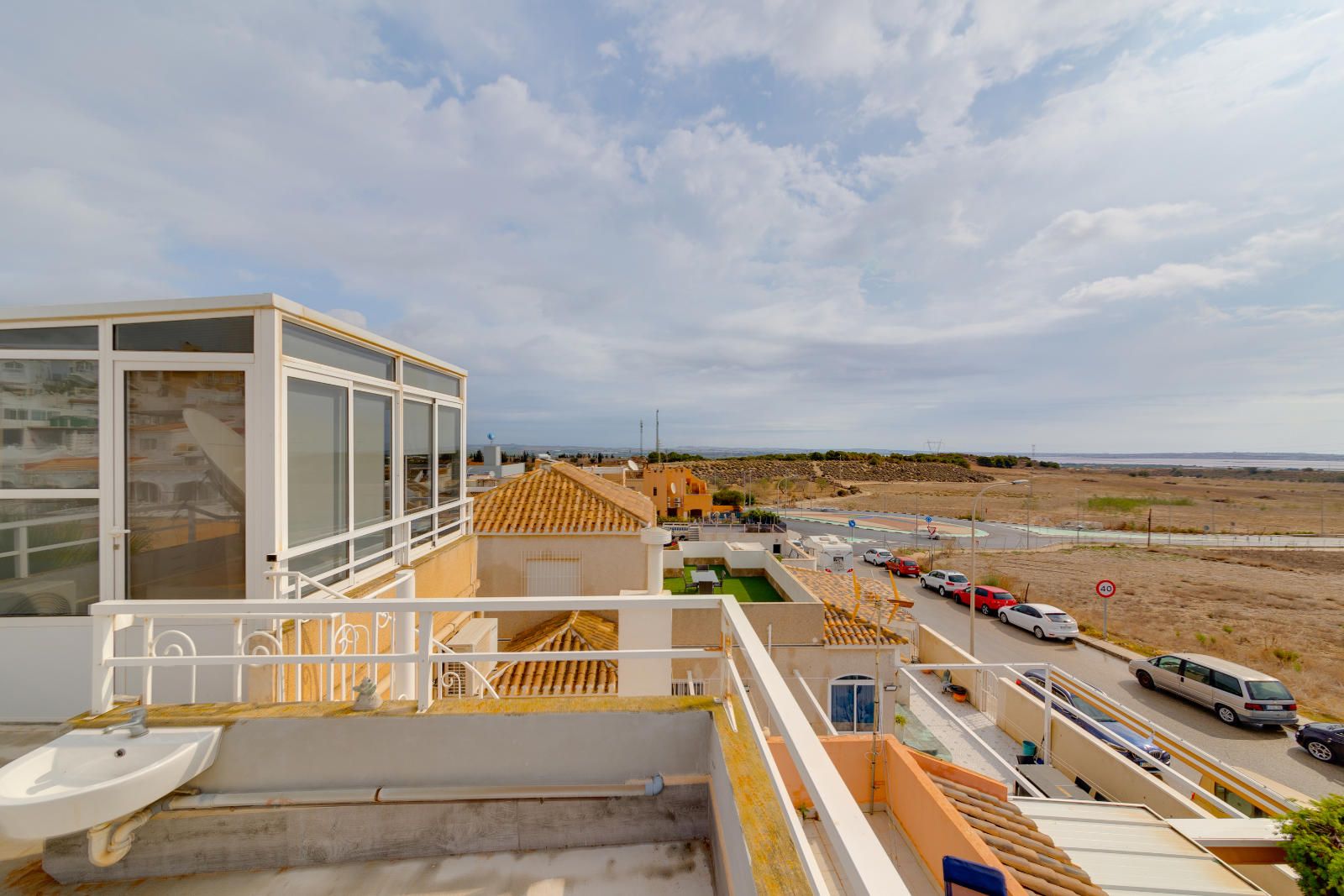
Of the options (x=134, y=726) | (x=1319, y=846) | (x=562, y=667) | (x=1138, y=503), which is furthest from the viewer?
(x=1138, y=503)

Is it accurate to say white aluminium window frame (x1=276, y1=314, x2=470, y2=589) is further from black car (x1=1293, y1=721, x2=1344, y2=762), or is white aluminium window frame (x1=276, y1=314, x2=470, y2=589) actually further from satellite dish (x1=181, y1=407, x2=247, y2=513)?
black car (x1=1293, y1=721, x2=1344, y2=762)

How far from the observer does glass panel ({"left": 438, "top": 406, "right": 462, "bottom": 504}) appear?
650 centimetres

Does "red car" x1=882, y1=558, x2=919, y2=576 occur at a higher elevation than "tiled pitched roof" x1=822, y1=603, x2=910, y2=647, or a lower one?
lower

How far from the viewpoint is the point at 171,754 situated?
2.33 metres

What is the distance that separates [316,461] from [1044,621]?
901 inches

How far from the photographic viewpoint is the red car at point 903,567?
88.4 ft

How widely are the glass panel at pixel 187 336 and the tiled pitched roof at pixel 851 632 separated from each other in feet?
35.7

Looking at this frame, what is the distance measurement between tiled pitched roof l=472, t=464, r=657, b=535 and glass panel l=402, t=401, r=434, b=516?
2.61 meters

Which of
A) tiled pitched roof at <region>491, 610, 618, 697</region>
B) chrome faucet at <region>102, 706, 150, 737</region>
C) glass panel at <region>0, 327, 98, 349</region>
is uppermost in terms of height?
glass panel at <region>0, 327, 98, 349</region>

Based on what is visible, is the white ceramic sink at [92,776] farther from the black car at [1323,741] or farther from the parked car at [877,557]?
the parked car at [877,557]

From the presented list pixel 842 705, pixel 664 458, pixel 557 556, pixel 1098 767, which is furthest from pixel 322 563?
pixel 664 458

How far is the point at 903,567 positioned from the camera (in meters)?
27.4

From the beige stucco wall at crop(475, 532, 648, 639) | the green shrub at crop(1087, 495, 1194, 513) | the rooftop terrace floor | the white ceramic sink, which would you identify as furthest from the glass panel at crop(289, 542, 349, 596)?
the green shrub at crop(1087, 495, 1194, 513)

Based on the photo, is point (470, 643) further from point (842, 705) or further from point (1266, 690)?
point (1266, 690)
